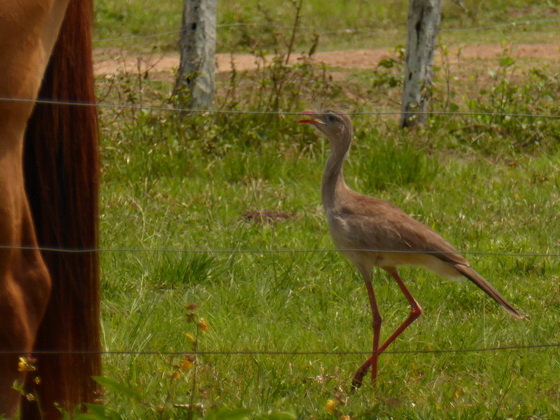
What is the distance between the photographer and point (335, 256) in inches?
201

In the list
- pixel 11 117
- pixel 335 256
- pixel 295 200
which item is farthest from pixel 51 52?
pixel 295 200

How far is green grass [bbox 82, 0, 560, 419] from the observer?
3.67 meters

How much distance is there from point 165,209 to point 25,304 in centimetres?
257

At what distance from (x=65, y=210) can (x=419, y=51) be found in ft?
15.4

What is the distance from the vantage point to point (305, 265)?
4.94 meters

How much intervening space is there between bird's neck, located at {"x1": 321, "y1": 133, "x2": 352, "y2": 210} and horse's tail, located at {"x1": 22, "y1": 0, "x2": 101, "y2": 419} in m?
1.20

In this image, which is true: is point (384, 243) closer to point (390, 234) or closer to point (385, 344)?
point (390, 234)

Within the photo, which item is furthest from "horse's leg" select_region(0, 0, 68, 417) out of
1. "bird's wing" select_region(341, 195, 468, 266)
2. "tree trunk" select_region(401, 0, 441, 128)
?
"tree trunk" select_region(401, 0, 441, 128)

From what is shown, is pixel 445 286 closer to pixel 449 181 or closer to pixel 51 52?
pixel 449 181

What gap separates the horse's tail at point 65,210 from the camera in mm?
3270

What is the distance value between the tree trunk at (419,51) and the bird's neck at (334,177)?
3216mm

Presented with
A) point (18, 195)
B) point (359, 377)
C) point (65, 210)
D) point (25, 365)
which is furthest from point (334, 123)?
point (25, 365)

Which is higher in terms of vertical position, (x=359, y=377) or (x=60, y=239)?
(x=60, y=239)

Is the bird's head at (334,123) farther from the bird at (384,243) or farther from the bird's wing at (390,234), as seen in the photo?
the bird's wing at (390,234)
